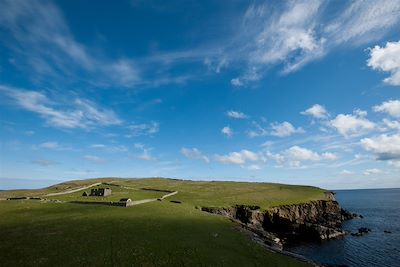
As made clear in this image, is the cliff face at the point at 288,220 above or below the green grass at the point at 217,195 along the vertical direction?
below

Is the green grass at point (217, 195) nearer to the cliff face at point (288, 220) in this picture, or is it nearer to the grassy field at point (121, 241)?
the cliff face at point (288, 220)

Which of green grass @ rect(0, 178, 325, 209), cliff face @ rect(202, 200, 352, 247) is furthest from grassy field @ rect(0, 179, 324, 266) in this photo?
green grass @ rect(0, 178, 325, 209)

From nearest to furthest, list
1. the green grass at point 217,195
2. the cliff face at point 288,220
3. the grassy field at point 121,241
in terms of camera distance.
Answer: the grassy field at point 121,241 < the cliff face at point 288,220 < the green grass at point 217,195

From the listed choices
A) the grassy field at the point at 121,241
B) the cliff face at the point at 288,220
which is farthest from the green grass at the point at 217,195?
the grassy field at the point at 121,241

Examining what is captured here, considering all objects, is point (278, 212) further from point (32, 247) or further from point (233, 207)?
point (32, 247)

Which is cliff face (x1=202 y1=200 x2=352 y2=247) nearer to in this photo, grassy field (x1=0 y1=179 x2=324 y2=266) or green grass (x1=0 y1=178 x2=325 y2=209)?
green grass (x1=0 y1=178 x2=325 y2=209)

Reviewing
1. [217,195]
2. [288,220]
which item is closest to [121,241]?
[288,220]

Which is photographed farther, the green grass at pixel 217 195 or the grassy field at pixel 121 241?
the green grass at pixel 217 195

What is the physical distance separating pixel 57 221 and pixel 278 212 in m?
73.2

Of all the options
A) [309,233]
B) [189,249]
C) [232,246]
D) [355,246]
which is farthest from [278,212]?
[189,249]

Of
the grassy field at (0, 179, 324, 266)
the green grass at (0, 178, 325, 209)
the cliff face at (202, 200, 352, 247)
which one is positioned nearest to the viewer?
the grassy field at (0, 179, 324, 266)

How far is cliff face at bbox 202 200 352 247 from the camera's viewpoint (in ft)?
275

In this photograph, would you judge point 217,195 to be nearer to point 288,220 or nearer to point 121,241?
point 288,220

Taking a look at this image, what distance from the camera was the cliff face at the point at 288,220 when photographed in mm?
83938
